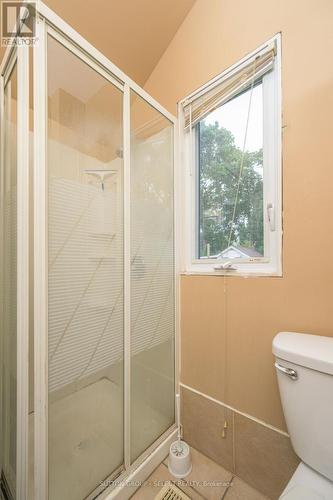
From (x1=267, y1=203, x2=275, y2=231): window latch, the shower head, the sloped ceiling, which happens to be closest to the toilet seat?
(x1=267, y1=203, x2=275, y2=231): window latch

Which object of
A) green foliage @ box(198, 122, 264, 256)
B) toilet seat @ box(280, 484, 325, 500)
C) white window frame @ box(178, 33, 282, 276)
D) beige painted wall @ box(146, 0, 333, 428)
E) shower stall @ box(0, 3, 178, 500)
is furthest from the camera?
green foliage @ box(198, 122, 264, 256)

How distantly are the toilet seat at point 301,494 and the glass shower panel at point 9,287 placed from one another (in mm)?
980

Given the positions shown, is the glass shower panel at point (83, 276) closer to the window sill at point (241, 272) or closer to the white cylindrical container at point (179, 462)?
the white cylindrical container at point (179, 462)

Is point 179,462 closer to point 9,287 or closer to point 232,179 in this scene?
point 9,287

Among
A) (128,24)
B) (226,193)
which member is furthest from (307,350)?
(128,24)

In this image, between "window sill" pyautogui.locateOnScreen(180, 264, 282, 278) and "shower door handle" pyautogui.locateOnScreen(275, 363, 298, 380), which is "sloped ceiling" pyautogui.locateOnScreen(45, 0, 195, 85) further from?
"shower door handle" pyautogui.locateOnScreen(275, 363, 298, 380)

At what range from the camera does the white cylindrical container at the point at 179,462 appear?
1.14 metres

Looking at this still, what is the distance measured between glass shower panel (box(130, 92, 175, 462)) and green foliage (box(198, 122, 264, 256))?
0.68 ft

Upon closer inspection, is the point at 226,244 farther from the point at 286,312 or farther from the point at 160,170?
the point at 160,170

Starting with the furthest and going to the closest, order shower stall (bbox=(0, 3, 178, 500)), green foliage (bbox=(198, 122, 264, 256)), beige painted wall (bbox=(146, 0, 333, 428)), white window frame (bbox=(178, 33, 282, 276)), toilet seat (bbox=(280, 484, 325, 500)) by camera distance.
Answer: green foliage (bbox=(198, 122, 264, 256)) → white window frame (bbox=(178, 33, 282, 276)) → beige painted wall (bbox=(146, 0, 333, 428)) → shower stall (bbox=(0, 3, 178, 500)) → toilet seat (bbox=(280, 484, 325, 500))

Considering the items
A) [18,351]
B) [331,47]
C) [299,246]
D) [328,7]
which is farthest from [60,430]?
[328,7]

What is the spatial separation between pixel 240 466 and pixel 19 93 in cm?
189

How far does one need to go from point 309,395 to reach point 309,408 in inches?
1.8

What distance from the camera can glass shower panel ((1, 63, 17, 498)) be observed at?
0.90 metres
